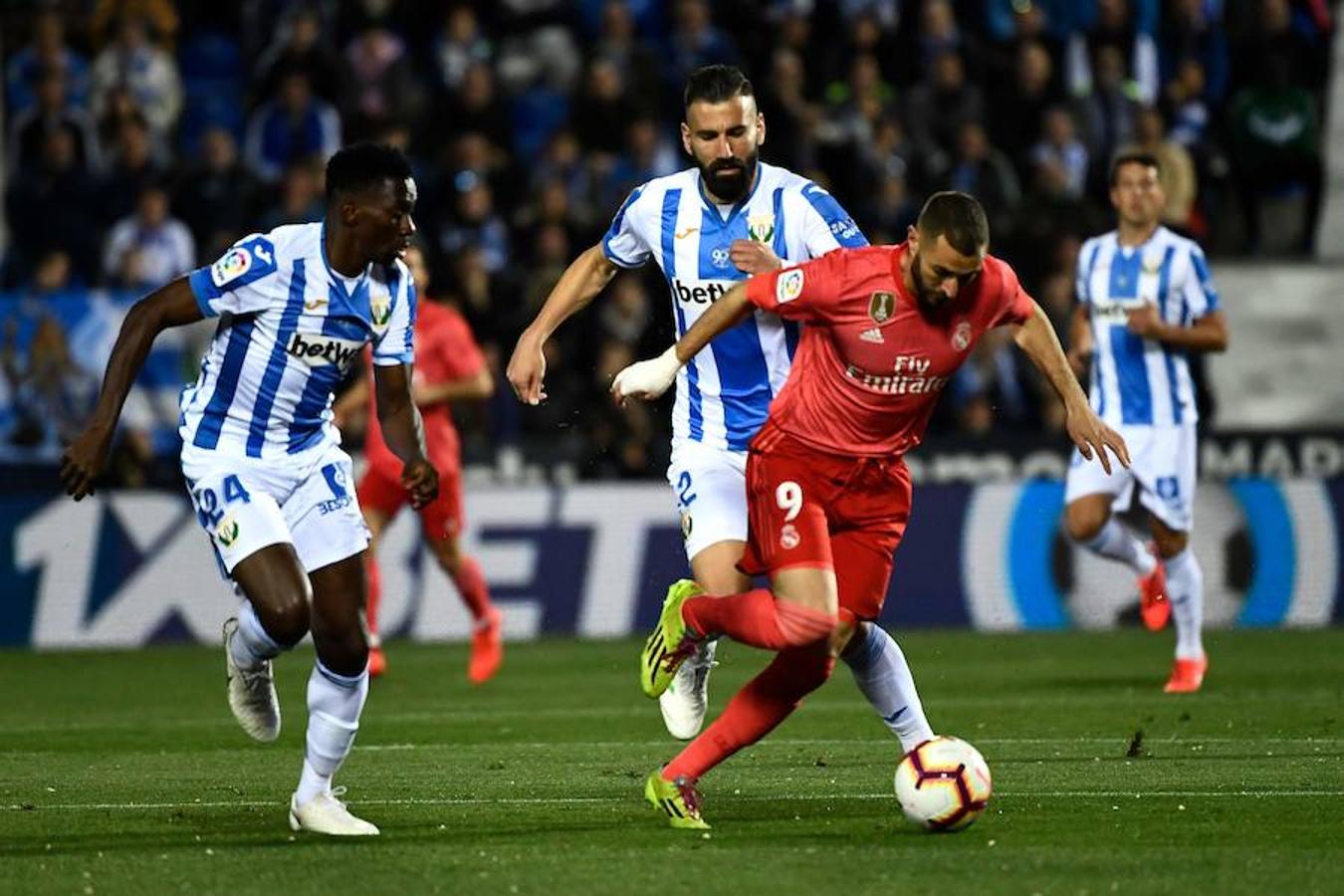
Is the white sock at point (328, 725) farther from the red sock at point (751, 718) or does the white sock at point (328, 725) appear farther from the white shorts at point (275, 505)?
the red sock at point (751, 718)

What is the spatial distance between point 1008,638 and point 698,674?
23.9 ft

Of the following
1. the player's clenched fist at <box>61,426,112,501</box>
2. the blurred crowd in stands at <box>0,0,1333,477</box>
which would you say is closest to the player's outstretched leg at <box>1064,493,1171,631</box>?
the blurred crowd in stands at <box>0,0,1333,477</box>

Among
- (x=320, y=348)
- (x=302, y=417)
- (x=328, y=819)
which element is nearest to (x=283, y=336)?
(x=320, y=348)

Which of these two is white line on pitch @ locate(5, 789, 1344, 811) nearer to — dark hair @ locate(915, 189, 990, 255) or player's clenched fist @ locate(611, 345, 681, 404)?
player's clenched fist @ locate(611, 345, 681, 404)

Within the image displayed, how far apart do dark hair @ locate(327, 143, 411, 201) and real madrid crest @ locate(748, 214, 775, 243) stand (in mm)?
1286

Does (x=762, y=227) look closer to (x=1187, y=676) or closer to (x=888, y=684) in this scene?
(x=888, y=684)


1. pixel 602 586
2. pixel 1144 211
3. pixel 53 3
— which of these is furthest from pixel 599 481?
pixel 53 3

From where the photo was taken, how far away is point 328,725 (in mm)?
7770

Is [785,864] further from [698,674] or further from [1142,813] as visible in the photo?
[698,674]

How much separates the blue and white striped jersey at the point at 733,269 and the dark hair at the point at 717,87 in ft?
1.16

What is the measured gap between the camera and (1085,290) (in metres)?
13.1

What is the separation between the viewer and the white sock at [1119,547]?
1321 cm

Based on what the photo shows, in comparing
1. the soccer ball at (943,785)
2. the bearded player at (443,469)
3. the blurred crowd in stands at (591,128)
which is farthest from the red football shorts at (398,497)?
the soccer ball at (943,785)

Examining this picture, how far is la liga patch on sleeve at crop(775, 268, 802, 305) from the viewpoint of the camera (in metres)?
7.68
